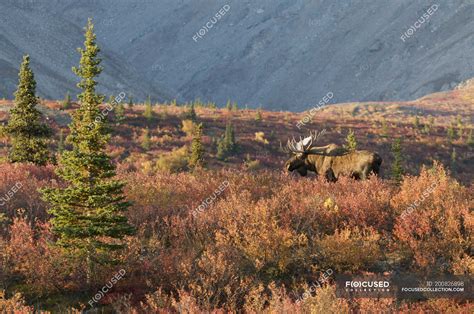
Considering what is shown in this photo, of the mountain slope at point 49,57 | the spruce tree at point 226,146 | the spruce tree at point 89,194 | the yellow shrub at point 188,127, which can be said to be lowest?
the spruce tree at point 89,194

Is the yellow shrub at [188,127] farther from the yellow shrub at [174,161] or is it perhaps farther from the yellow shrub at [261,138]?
the yellow shrub at [174,161]

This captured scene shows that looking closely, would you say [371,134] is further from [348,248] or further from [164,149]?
[348,248]

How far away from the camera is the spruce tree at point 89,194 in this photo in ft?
25.8

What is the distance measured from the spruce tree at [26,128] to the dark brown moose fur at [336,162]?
26.1 ft

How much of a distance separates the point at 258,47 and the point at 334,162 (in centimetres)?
14233

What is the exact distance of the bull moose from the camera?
50.6 ft

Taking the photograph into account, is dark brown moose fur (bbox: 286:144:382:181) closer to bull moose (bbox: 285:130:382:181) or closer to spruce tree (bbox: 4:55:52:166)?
bull moose (bbox: 285:130:382:181)

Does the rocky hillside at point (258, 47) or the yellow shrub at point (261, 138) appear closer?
the yellow shrub at point (261, 138)

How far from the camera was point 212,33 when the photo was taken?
16400 centimetres

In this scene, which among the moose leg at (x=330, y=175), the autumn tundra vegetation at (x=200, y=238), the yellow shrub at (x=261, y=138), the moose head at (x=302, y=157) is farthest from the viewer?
the yellow shrub at (x=261, y=138)

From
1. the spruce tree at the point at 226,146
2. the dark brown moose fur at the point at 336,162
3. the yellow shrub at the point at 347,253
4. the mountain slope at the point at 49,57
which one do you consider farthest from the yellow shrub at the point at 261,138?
the mountain slope at the point at 49,57

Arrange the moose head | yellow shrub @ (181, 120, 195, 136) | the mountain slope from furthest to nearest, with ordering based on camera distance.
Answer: the mountain slope < yellow shrub @ (181, 120, 195, 136) < the moose head

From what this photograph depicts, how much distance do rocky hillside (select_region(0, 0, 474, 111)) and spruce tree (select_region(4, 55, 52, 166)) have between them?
77.3 meters

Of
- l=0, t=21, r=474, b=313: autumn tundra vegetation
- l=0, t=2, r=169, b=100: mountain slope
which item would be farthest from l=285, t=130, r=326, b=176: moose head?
l=0, t=2, r=169, b=100: mountain slope
